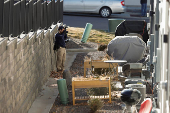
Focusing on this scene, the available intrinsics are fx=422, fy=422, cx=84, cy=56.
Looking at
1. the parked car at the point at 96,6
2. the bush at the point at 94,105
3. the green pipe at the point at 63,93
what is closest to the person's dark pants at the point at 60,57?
the green pipe at the point at 63,93

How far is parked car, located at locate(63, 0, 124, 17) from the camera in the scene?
27891 millimetres

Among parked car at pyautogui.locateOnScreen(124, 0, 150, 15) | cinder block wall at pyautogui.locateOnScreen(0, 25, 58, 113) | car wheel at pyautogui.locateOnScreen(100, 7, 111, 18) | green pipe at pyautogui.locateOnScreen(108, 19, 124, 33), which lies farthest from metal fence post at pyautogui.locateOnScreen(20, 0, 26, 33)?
parked car at pyautogui.locateOnScreen(124, 0, 150, 15)

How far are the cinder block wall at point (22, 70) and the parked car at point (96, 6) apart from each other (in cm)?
1386

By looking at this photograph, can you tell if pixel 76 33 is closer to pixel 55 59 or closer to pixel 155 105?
pixel 55 59

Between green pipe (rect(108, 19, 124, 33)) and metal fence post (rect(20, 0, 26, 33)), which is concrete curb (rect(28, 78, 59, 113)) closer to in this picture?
metal fence post (rect(20, 0, 26, 33))

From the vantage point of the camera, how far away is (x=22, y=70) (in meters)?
9.94

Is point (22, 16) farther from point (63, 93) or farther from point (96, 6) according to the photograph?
point (96, 6)

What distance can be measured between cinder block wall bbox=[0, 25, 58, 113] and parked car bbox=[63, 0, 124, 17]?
45.5 ft

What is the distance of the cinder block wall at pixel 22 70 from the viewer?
27.0 feet

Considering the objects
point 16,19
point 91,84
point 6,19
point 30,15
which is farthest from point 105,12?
point 6,19

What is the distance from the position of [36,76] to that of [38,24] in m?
2.17

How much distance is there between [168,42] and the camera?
6.43 meters

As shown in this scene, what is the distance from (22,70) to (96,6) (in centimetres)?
1876

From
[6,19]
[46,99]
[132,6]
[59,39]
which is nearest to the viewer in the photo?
[6,19]
